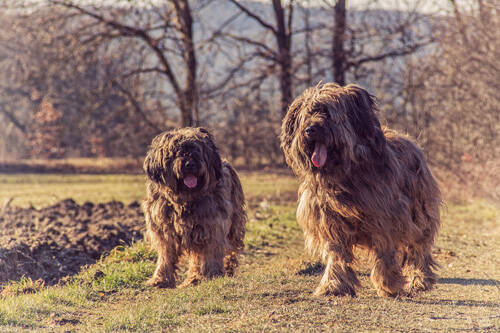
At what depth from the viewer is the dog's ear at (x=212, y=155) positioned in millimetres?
6718

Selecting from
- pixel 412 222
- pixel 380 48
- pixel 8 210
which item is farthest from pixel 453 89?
pixel 8 210

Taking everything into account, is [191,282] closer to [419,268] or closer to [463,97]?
[419,268]

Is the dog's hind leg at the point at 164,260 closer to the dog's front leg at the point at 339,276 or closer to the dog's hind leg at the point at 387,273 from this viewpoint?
the dog's front leg at the point at 339,276

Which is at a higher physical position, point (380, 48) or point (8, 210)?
point (380, 48)

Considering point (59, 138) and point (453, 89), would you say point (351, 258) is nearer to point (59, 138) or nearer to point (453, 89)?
point (453, 89)

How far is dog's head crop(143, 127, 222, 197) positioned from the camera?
21.3 feet

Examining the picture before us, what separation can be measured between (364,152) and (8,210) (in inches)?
317

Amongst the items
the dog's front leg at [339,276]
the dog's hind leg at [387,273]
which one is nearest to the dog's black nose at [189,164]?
the dog's front leg at [339,276]

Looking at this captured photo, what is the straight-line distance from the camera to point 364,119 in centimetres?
552

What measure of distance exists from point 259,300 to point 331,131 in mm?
1819

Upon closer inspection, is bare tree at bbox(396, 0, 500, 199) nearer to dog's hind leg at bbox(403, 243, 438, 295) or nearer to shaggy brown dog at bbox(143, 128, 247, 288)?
dog's hind leg at bbox(403, 243, 438, 295)

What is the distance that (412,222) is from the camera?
20.0 ft

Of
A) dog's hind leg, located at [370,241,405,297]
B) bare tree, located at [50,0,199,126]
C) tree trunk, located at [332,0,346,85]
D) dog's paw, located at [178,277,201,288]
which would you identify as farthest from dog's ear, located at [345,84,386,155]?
bare tree, located at [50,0,199,126]

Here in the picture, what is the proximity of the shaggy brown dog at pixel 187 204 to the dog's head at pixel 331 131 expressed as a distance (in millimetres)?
1353
